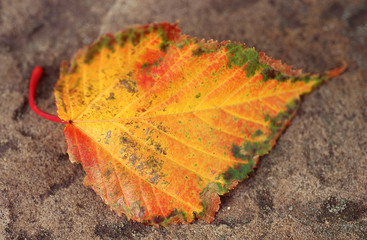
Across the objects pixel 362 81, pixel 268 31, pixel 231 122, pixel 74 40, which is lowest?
pixel 362 81

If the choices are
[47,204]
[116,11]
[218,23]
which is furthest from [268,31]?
[47,204]

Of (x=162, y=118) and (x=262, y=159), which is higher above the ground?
(x=162, y=118)

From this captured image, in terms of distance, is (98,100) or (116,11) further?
(116,11)

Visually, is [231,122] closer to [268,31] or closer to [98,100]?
[98,100]
